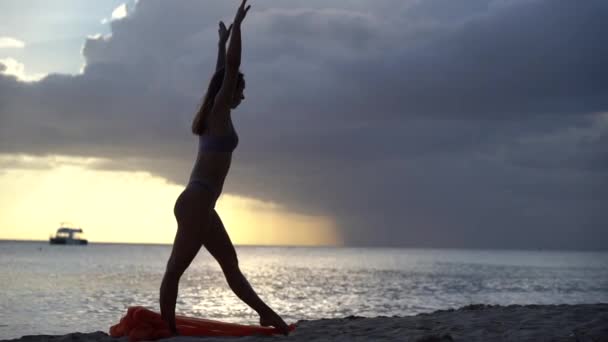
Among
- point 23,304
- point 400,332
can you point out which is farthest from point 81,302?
point 400,332

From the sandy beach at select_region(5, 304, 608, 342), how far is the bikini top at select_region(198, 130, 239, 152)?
79.0 inches

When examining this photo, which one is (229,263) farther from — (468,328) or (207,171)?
(468,328)

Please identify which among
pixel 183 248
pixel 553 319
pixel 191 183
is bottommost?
pixel 553 319

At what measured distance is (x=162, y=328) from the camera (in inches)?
281

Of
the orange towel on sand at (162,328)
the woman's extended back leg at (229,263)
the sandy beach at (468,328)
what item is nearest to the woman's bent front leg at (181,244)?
the orange towel on sand at (162,328)

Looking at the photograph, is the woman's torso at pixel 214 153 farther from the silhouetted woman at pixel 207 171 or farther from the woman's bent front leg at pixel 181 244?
the woman's bent front leg at pixel 181 244

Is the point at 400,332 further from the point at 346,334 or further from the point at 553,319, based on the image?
the point at 553,319

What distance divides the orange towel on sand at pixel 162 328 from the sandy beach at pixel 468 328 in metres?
0.23

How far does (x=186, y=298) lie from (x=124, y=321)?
19.5 metres

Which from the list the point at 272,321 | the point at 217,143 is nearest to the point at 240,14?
the point at 217,143

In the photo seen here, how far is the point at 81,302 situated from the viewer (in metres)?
23.1

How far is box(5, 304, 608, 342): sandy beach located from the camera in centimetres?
654

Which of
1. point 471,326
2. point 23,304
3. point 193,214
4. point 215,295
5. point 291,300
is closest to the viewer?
point 193,214

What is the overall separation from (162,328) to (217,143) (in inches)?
83.0
